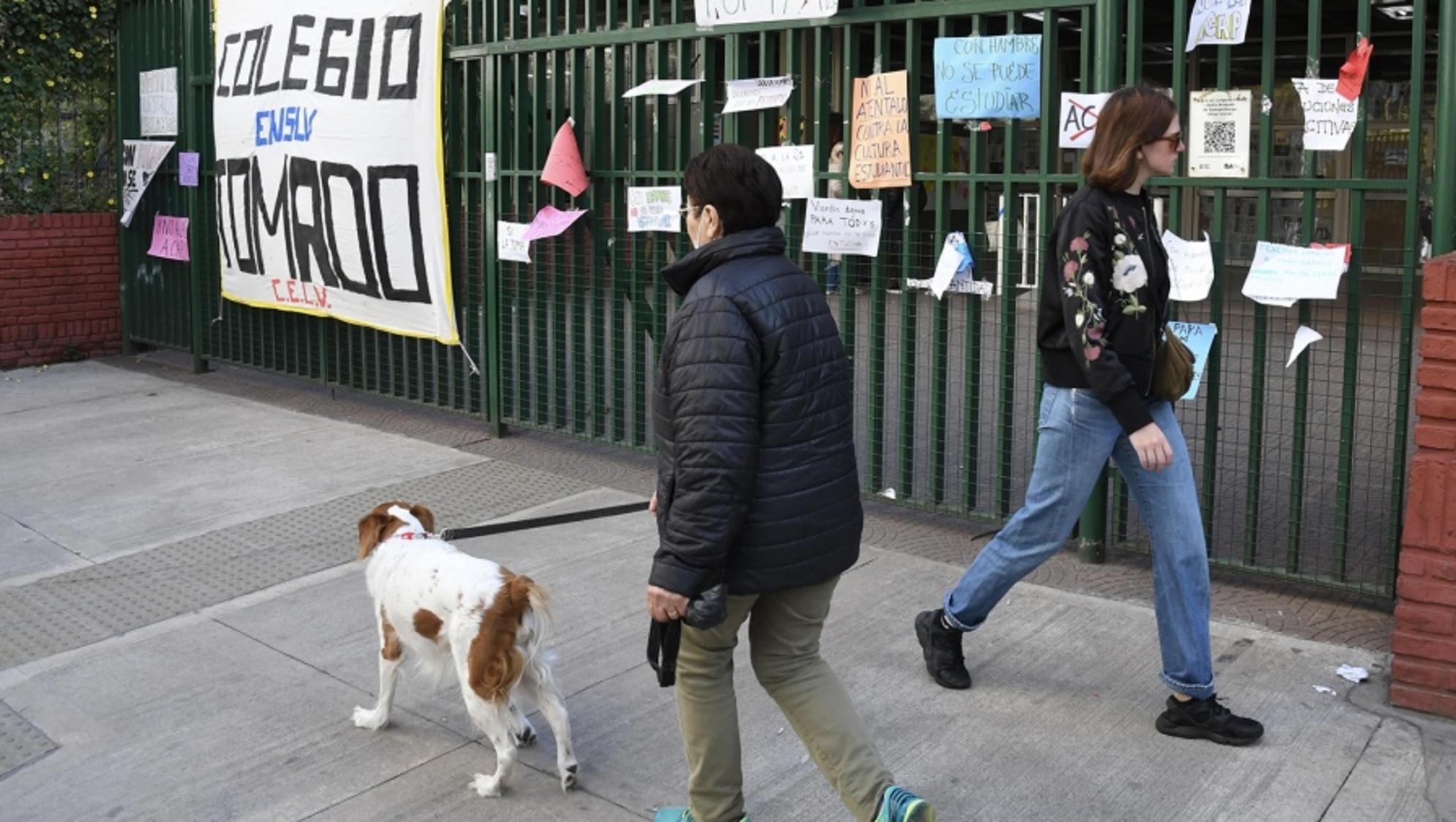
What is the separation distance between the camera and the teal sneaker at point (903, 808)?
335 centimetres

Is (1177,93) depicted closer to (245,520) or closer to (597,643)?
(597,643)

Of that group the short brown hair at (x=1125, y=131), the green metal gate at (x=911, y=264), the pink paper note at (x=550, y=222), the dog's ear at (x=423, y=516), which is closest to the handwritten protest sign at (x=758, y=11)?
the green metal gate at (x=911, y=264)

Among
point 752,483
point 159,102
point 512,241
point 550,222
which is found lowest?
point 752,483

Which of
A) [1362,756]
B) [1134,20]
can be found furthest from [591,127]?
[1362,756]

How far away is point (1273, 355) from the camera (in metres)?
11.8

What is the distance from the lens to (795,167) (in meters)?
6.85

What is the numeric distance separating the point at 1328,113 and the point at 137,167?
9723 millimetres

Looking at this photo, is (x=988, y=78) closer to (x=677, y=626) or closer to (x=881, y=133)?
(x=881, y=133)

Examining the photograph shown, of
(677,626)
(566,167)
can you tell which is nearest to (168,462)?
(566,167)

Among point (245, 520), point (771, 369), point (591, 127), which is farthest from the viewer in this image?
point (591, 127)

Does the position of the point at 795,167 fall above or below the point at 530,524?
above

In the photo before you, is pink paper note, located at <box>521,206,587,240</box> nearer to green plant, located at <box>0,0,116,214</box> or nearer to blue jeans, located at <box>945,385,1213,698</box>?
blue jeans, located at <box>945,385,1213,698</box>

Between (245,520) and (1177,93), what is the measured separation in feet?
16.0

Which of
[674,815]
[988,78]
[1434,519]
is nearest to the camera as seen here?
[674,815]
